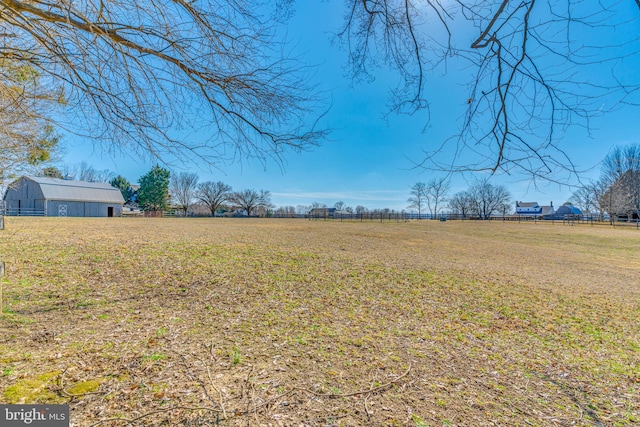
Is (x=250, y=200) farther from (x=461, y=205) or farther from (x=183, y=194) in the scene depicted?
(x=461, y=205)

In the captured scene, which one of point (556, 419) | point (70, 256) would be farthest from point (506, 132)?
point (70, 256)

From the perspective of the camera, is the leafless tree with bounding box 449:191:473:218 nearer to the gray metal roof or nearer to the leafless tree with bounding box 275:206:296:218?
the leafless tree with bounding box 275:206:296:218

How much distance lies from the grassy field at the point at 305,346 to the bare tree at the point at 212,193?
51.8m

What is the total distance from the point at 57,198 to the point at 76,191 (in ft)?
7.23

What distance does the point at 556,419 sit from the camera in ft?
7.16

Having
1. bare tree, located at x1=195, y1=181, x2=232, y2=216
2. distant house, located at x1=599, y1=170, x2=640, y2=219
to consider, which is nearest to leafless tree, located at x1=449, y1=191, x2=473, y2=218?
distant house, located at x1=599, y1=170, x2=640, y2=219

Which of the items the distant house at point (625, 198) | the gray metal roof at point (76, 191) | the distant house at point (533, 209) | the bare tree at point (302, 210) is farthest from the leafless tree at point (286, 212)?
the distant house at point (533, 209)

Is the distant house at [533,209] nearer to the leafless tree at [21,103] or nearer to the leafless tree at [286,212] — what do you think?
the leafless tree at [286,212]

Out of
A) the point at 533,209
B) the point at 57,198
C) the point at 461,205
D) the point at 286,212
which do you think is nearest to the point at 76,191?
the point at 57,198

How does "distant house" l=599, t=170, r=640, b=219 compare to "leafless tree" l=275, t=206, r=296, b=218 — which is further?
"leafless tree" l=275, t=206, r=296, b=218

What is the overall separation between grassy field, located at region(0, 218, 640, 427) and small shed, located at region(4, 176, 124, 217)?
1277 inches

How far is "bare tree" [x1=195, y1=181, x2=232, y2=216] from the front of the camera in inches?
2191

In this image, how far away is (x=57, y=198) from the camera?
3033 cm

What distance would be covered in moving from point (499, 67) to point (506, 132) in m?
0.52
